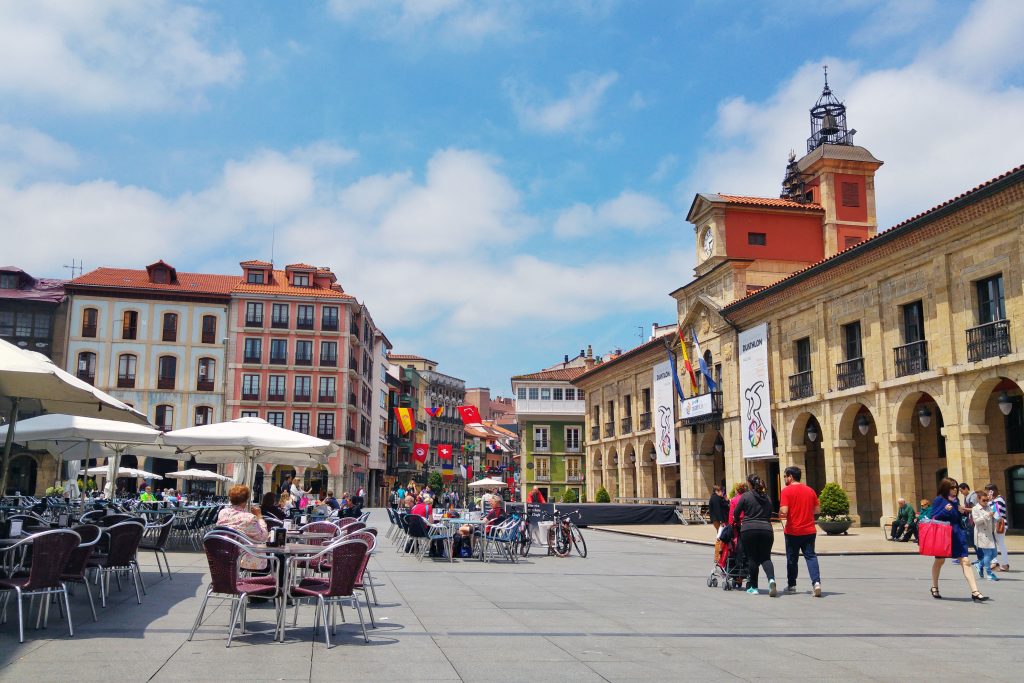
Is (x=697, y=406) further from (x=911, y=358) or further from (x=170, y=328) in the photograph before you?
(x=170, y=328)

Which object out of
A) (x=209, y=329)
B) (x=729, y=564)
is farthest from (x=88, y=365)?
(x=729, y=564)

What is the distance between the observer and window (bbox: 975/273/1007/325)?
2248 centimetres

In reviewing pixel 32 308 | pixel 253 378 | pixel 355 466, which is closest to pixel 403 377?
pixel 355 466

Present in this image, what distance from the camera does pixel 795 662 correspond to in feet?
23.2

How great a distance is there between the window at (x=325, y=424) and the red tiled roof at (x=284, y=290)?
8.06 m

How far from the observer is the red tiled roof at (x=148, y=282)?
191 ft

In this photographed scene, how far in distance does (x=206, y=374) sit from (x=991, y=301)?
48254 millimetres

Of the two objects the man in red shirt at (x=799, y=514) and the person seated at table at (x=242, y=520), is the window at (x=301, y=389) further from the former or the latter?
the person seated at table at (x=242, y=520)

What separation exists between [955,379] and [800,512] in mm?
13968

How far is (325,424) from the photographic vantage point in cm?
6025

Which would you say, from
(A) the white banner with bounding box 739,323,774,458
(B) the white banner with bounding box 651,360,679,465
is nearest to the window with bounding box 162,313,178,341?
(B) the white banner with bounding box 651,360,679,465

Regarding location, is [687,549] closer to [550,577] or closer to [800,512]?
[550,577]

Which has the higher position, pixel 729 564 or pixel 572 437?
pixel 572 437

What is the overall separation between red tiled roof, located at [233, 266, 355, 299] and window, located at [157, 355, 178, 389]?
6001mm
